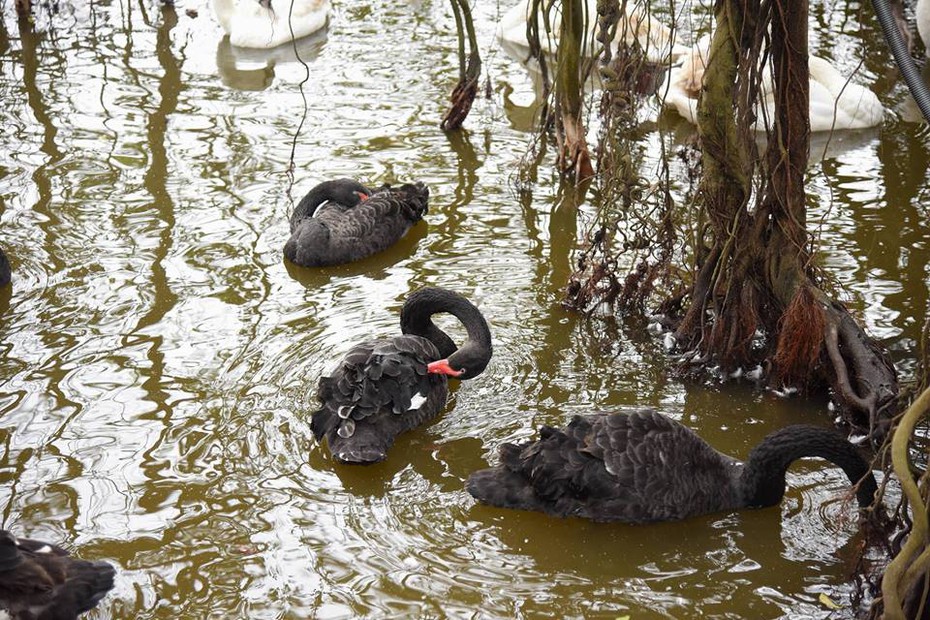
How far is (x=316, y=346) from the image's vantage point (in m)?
5.96

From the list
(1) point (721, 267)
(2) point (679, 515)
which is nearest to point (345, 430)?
(2) point (679, 515)

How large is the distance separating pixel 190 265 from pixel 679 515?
3.55 meters

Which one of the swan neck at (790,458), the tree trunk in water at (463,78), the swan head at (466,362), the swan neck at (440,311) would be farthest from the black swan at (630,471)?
the tree trunk in water at (463,78)

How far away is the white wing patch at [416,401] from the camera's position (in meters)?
5.16

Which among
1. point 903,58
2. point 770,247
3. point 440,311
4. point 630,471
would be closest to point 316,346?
point 440,311

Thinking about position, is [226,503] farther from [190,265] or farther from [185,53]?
[185,53]

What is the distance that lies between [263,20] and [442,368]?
6319 millimetres

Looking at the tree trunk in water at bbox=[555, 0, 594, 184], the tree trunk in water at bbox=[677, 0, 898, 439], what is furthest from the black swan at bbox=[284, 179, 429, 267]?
the tree trunk in water at bbox=[677, 0, 898, 439]

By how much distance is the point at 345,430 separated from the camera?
494cm

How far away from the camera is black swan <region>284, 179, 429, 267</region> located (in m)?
6.87

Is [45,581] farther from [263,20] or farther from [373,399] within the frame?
[263,20]

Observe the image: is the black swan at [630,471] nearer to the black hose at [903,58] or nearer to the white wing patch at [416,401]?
the white wing patch at [416,401]

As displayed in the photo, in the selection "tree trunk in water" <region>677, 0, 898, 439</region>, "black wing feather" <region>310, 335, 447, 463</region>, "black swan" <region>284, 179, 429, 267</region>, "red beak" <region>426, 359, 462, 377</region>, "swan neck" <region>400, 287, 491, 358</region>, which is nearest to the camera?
"black wing feather" <region>310, 335, 447, 463</region>

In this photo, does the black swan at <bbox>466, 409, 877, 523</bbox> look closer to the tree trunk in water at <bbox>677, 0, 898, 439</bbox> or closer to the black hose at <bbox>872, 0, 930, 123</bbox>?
the tree trunk in water at <bbox>677, 0, 898, 439</bbox>
